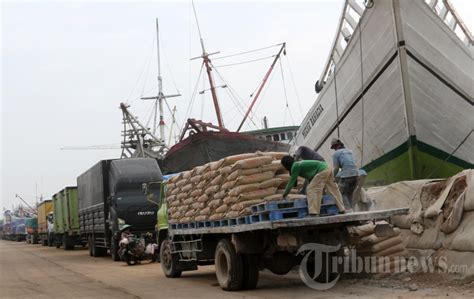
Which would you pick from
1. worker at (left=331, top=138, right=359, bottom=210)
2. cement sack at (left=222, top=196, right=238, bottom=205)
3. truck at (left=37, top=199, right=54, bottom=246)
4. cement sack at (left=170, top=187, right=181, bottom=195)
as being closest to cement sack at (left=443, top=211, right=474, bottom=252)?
worker at (left=331, top=138, right=359, bottom=210)

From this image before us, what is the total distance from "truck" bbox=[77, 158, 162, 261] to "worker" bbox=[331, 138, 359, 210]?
983 centimetres

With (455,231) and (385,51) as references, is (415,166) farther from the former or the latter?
(455,231)

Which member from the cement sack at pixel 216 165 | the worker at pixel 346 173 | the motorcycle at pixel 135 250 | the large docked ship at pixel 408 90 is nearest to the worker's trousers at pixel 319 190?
the worker at pixel 346 173

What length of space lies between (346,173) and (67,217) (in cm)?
2242

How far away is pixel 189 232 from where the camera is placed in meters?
11.0

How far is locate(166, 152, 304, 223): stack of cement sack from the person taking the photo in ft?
29.3

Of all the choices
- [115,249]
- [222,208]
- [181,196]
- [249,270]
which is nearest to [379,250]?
[249,270]

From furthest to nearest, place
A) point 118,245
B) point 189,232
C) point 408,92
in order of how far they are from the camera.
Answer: point 118,245 < point 408,92 < point 189,232

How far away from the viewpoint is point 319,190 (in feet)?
27.4

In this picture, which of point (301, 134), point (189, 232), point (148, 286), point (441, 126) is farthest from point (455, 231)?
point (301, 134)

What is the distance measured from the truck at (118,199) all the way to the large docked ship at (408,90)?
6.76 metres

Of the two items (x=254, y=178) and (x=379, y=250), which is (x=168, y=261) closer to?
(x=254, y=178)

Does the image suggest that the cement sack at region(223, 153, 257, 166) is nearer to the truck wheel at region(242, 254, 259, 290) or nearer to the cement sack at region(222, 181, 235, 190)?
the cement sack at region(222, 181, 235, 190)

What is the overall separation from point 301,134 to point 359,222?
13100 millimetres
